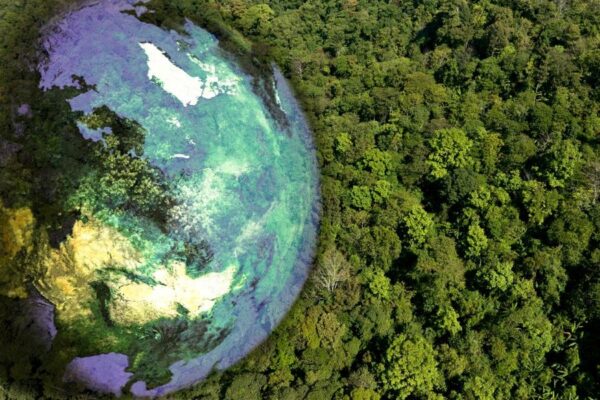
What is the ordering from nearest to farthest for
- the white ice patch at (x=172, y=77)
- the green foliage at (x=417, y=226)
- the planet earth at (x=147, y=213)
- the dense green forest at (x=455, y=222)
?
the planet earth at (x=147, y=213) < the white ice patch at (x=172, y=77) < the dense green forest at (x=455, y=222) < the green foliage at (x=417, y=226)

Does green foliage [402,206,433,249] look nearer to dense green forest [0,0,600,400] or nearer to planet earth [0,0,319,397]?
dense green forest [0,0,600,400]

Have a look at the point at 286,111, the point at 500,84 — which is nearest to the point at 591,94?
the point at 500,84

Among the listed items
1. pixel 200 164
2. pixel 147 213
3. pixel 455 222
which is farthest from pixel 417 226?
pixel 147 213

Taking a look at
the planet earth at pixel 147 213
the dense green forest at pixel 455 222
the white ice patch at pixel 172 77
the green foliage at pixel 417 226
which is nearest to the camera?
the planet earth at pixel 147 213

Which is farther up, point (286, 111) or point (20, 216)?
point (286, 111)

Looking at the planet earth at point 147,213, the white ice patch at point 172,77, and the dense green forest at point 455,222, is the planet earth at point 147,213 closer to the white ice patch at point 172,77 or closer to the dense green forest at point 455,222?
the white ice patch at point 172,77

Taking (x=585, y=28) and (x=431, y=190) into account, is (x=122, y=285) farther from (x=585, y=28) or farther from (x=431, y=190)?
(x=585, y=28)

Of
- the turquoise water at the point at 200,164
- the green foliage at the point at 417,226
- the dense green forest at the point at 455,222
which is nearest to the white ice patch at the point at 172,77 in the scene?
the turquoise water at the point at 200,164

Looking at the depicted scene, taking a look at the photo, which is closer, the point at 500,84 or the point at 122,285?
the point at 122,285
